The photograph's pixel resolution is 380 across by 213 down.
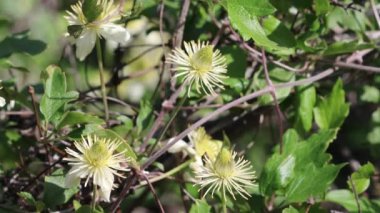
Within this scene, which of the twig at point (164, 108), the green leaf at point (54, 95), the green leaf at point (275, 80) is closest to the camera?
the green leaf at point (54, 95)

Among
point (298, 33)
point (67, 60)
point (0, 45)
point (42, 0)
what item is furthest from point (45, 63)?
point (298, 33)

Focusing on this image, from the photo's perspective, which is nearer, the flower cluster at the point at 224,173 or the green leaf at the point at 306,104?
the flower cluster at the point at 224,173

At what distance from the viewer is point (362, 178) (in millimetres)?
1273

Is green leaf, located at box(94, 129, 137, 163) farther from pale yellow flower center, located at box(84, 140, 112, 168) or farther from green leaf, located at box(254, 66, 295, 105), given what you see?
green leaf, located at box(254, 66, 295, 105)

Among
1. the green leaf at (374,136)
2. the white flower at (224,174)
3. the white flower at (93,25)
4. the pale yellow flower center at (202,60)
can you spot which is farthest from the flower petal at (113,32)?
the green leaf at (374,136)

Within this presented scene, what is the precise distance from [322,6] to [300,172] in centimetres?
28

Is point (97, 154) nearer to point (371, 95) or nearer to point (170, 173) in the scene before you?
point (170, 173)

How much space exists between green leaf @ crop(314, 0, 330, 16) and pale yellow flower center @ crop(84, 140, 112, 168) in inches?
18.4

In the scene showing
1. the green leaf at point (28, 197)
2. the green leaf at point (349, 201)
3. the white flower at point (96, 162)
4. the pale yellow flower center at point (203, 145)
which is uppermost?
the white flower at point (96, 162)

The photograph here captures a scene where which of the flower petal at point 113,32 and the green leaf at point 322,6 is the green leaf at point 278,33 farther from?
the flower petal at point 113,32

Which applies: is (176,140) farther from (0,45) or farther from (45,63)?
(45,63)

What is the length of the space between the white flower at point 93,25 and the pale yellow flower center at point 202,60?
0.13m

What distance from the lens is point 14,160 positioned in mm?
1398

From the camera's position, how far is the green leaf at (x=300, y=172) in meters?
1.18
